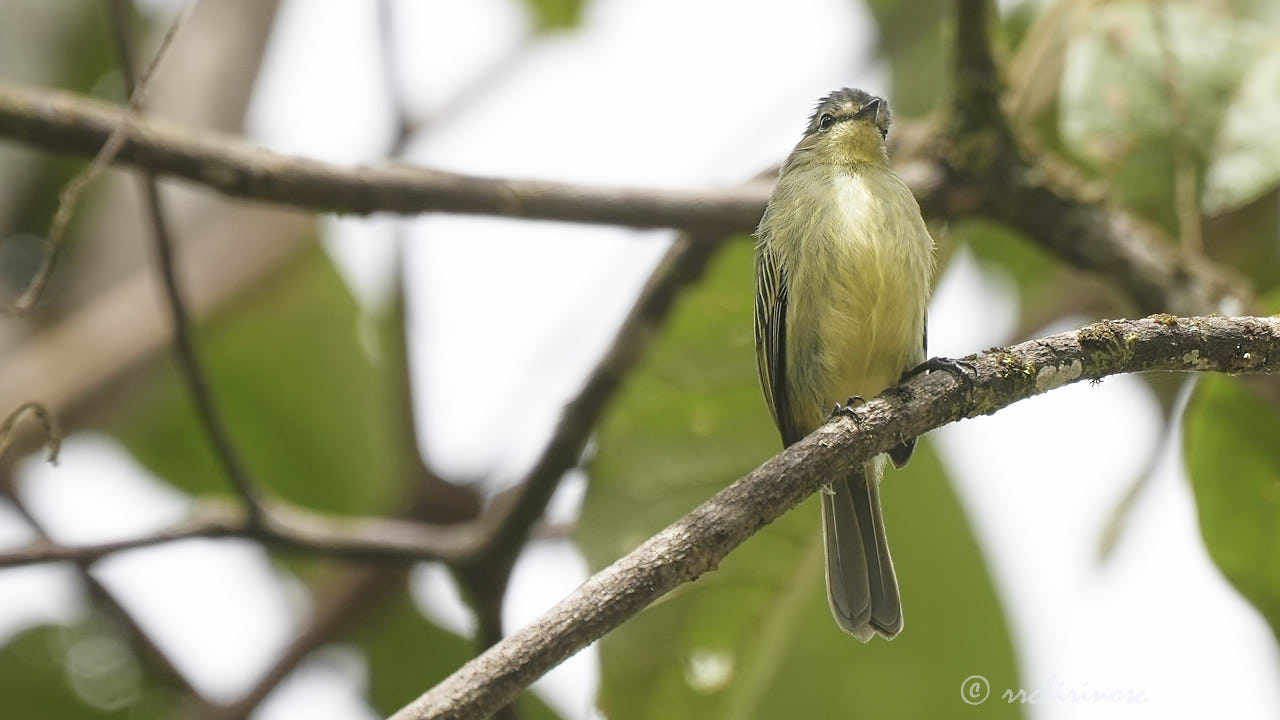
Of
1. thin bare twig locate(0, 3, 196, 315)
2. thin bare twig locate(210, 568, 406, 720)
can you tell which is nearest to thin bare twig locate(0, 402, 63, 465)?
thin bare twig locate(0, 3, 196, 315)

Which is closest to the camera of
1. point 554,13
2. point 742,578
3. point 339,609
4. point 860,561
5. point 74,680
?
point 860,561

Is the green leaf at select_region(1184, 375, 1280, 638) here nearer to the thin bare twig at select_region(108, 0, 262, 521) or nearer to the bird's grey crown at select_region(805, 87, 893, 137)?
the bird's grey crown at select_region(805, 87, 893, 137)

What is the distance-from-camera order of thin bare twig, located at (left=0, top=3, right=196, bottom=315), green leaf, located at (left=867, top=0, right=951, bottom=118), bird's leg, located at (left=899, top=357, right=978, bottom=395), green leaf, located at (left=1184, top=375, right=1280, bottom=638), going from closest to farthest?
bird's leg, located at (left=899, top=357, right=978, bottom=395) → thin bare twig, located at (left=0, top=3, right=196, bottom=315) → green leaf, located at (left=1184, top=375, right=1280, bottom=638) → green leaf, located at (left=867, top=0, right=951, bottom=118)

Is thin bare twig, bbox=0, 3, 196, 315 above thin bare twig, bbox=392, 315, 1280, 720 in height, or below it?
above

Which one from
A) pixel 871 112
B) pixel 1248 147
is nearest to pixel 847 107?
pixel 871 112

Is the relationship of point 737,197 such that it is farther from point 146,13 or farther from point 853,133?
point 146,13

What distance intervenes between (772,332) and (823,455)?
1.29 metres

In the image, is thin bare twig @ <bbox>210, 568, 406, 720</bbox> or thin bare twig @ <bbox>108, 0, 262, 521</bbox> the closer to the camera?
thin bare twig @ <bbox>108, 0, 262, 521</bbox>

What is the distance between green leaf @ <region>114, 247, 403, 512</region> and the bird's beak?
1985mm

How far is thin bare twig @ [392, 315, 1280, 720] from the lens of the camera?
1811 millimetres

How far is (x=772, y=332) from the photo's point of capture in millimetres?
3381

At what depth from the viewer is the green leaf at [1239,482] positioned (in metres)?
3.11

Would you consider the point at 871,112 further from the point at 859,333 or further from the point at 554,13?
the point at 554,13

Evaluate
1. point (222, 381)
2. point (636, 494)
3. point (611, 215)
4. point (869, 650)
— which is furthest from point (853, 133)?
point (222, 381)
